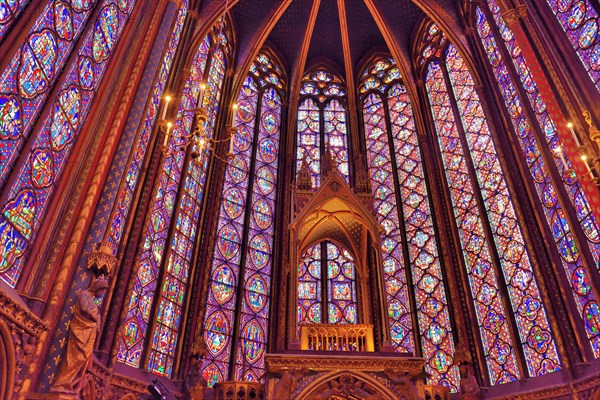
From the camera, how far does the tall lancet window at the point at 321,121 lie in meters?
15.3

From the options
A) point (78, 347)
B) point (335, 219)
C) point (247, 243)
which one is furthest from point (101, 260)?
point (247, 243)

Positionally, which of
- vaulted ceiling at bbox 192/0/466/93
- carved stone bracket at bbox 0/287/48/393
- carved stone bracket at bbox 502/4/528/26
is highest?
vaulted ceiling at bbox 192/0/466/93

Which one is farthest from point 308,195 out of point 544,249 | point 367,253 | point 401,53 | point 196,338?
point 401,53

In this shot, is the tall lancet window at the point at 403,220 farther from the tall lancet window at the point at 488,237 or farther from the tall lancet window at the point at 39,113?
the tall lancet window at the point at 39,113

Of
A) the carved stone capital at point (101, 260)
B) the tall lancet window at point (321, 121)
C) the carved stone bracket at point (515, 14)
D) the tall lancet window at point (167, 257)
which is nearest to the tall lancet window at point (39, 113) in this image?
the carved stone capital at point (101, 260)

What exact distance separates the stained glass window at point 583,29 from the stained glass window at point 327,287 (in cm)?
630

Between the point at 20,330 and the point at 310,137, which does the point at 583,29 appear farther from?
the point at 20,330

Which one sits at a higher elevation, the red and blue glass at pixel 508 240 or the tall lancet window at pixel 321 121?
the tall lancet window at pixel 321 121

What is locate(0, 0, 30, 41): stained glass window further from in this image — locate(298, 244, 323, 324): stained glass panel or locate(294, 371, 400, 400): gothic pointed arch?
locate(298, 244, 323, 324): stained glass panel

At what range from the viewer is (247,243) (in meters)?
12.9

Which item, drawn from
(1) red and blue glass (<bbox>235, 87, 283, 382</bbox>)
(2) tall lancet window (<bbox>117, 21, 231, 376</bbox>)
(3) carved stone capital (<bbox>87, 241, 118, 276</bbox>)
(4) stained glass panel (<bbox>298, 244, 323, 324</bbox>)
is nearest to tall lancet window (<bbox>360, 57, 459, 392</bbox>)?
(4) stained glass panel (<bbox>298, 244, 323, 324</bbox>)

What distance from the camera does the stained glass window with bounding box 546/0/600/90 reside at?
874cm

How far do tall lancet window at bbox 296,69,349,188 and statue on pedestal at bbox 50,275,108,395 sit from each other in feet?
29.9

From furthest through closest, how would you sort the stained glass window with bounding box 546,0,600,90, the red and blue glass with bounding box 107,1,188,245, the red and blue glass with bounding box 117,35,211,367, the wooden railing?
the red and blue glass with bounding box 117,35,211,367 → the wooden railing → the stained glass window with bounding box 546,0,600,90 → the red and blue glass with bounding box 107,1,188,245
